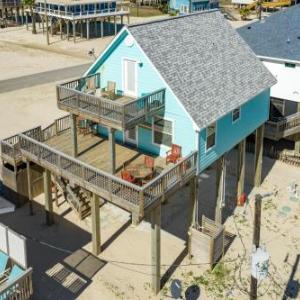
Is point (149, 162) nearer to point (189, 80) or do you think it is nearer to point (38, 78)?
point (189, 80)

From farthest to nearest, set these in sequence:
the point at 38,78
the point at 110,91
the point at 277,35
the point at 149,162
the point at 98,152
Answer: the point at 38,78, the point at 277,35, the point at 110,91, the point at 98,152, the point at 149,162

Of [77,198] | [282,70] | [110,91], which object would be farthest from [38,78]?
[110,91]

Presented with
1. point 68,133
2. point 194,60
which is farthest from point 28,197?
point 194,60

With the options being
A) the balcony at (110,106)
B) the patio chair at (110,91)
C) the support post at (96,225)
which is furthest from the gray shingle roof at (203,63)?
the support post at (96,225)

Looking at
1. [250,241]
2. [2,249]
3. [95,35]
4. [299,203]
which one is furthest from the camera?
[95,35]

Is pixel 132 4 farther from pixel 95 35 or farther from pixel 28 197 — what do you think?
pixel 28 197

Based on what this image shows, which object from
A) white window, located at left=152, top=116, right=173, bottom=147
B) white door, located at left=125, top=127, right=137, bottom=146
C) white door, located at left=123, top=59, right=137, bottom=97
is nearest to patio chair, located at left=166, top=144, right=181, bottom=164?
white window, located at left=152, top=116, right=173, bottom=147

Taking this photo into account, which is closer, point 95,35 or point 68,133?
point 68,133
